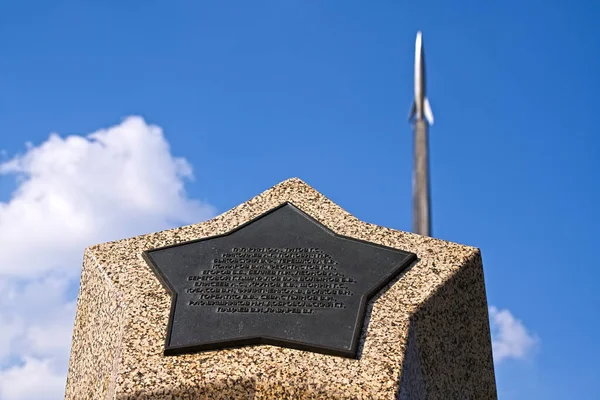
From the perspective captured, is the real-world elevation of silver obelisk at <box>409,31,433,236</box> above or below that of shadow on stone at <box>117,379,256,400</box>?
above

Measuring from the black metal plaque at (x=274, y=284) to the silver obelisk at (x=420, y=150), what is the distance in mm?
21350

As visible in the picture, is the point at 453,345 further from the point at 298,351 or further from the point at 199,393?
the point at 199,393

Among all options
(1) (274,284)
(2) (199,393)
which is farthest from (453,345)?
(2) (199,393)

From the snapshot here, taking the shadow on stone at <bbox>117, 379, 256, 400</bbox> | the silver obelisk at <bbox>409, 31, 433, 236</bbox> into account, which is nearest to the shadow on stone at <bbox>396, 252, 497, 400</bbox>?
the shadow on stone at <bbox>117, 379, 256, 400</bbox>

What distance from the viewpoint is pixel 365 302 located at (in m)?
4.60

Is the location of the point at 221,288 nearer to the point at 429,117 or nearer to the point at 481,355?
the point at 481,355

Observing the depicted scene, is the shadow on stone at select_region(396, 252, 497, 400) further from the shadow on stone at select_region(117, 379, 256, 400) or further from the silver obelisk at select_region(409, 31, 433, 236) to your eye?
the silver obelisk at select_region(409, 31, 433, 236)

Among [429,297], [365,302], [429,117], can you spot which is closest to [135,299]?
[365,302]

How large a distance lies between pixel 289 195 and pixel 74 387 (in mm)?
2092

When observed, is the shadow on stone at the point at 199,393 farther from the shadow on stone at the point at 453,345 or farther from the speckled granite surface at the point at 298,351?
the shadow on stone at the point at 453,345

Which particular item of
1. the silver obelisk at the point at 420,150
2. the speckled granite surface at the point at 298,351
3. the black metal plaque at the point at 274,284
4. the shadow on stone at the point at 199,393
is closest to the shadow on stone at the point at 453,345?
the speckled granite surface at the point at 298,351

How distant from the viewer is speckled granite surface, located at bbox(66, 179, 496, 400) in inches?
161

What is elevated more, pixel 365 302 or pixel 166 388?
pixel 365 302

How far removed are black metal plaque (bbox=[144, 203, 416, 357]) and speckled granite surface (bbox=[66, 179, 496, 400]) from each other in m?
0.08
